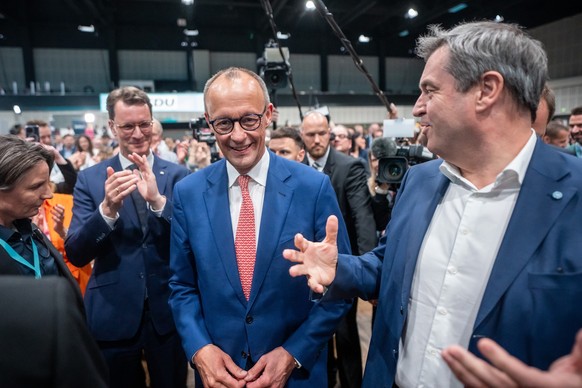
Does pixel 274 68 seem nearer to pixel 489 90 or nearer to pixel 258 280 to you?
pixel 258 280

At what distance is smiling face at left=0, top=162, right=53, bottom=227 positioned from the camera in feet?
4.80

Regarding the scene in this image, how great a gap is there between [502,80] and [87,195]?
1738mm

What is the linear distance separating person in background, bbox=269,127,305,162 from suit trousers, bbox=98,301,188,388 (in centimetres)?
132

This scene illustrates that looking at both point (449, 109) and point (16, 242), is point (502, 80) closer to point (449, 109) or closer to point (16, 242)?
point (449, 109)

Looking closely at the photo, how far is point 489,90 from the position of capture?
1.01 metres

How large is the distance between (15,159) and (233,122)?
845mm

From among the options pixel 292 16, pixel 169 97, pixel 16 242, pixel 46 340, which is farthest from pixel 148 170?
pixel 292 16

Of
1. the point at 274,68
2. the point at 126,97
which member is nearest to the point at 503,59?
the point at 126,97

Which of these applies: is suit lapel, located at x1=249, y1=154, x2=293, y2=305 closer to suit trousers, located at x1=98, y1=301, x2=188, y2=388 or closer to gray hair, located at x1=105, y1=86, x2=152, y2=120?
suit trousers, located at x1=98, y1=301, x2=188, y2=388

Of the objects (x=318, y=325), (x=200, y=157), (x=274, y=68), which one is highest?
(x=274, y=68)

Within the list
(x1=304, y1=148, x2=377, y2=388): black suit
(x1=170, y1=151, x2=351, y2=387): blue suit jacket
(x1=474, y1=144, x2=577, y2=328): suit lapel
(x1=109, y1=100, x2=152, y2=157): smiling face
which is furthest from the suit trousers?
(x1=474, y1=144, x2=577, y2=328): suit lapel

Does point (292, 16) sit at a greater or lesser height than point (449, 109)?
greater

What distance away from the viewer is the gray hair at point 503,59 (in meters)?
1.00

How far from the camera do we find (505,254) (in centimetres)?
95
